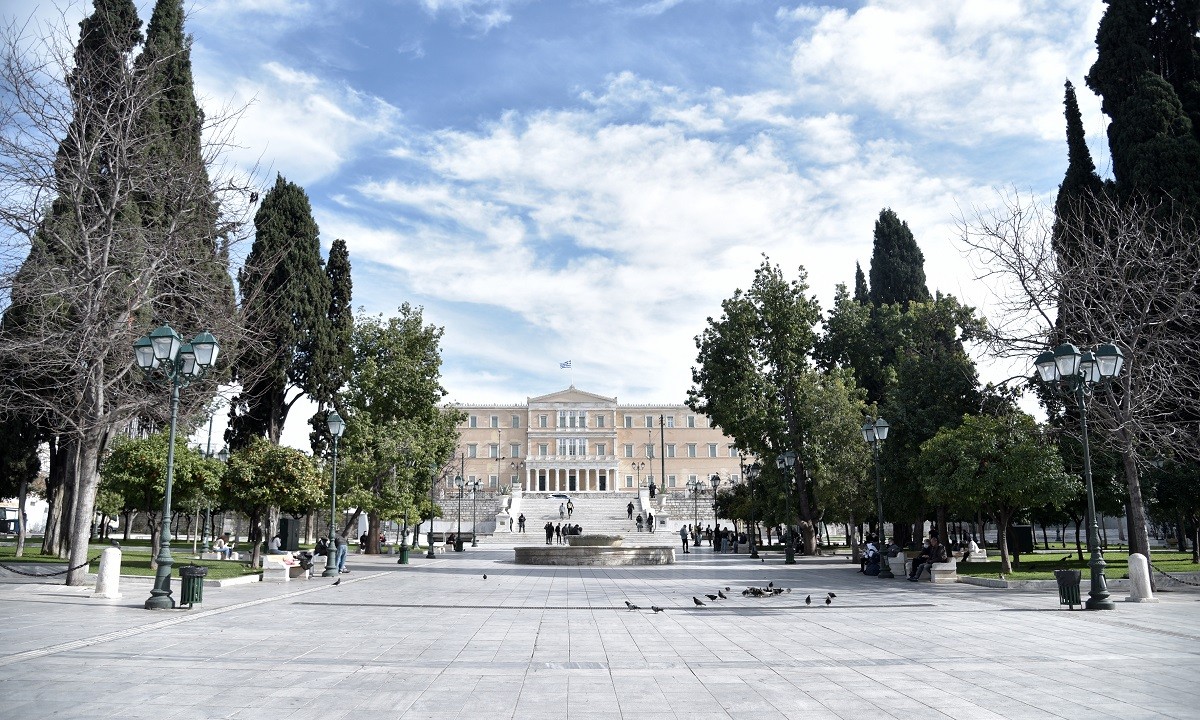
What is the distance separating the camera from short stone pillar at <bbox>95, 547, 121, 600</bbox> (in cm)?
1398

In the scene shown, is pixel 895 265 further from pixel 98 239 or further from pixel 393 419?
pixel 98 239

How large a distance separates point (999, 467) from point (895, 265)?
82.5 feet

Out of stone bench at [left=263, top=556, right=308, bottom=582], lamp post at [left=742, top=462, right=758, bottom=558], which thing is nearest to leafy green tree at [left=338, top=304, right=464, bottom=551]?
stone bench at [left=263, top=556, right=308, bottom=582]

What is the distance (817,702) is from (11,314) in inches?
1055

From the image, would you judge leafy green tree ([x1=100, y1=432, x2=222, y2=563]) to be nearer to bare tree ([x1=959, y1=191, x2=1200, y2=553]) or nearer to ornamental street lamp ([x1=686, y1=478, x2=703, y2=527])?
bare tree ([x1=959, y1=191, x2=1200, y2=553])

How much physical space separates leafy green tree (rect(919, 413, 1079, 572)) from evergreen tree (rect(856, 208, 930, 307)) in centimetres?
2221

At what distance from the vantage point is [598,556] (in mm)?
29688

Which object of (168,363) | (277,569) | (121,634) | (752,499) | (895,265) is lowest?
(277,569)

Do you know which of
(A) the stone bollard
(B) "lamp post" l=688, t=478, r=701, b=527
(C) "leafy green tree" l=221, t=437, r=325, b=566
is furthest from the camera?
(B) "lamp post" l=688, t=478, r=701, b=527

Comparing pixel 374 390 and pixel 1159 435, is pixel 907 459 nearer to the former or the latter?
pixel 1159 435

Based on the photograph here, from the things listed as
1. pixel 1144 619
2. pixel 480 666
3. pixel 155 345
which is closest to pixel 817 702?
pixel 480 666

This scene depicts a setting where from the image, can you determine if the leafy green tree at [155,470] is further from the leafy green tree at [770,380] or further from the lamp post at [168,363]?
the leafy green tree at [770,380]

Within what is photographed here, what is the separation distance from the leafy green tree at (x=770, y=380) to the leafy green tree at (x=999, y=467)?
10.2 m

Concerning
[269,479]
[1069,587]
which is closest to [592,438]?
[269,479]
